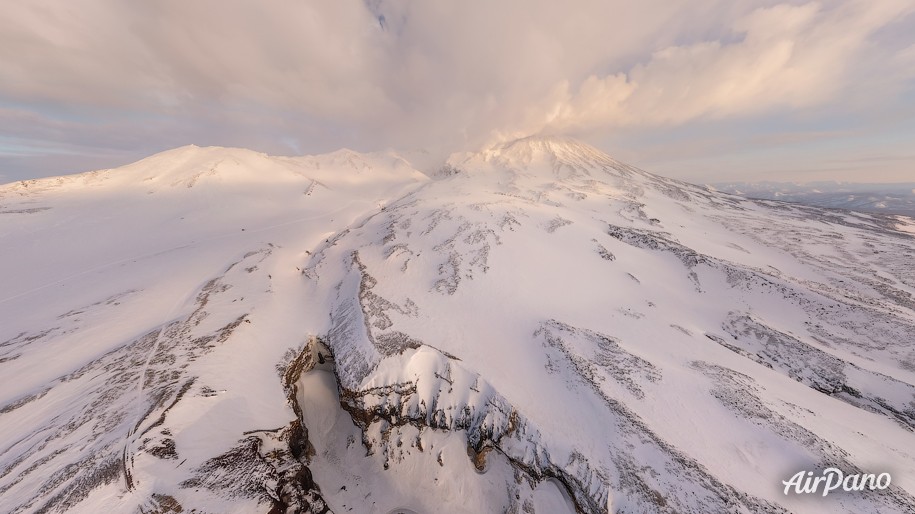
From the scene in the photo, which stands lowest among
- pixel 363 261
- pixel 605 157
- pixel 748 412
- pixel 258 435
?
pixel 258 435

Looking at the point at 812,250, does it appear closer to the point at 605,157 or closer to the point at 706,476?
the point at 706,476

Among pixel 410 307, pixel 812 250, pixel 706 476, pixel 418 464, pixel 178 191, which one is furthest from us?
pixel 178 191

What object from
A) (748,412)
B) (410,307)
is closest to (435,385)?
(410,307)

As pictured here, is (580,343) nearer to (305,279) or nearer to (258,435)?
(258,435)

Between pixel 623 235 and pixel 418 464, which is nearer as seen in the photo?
pixel 418 464

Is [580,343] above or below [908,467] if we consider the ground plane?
above

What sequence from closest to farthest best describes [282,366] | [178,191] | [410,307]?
1. [282,366]
2. [410,307]
3. [178,191]

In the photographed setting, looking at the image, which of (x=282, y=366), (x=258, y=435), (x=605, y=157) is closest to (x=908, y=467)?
(x=258, y=435)
